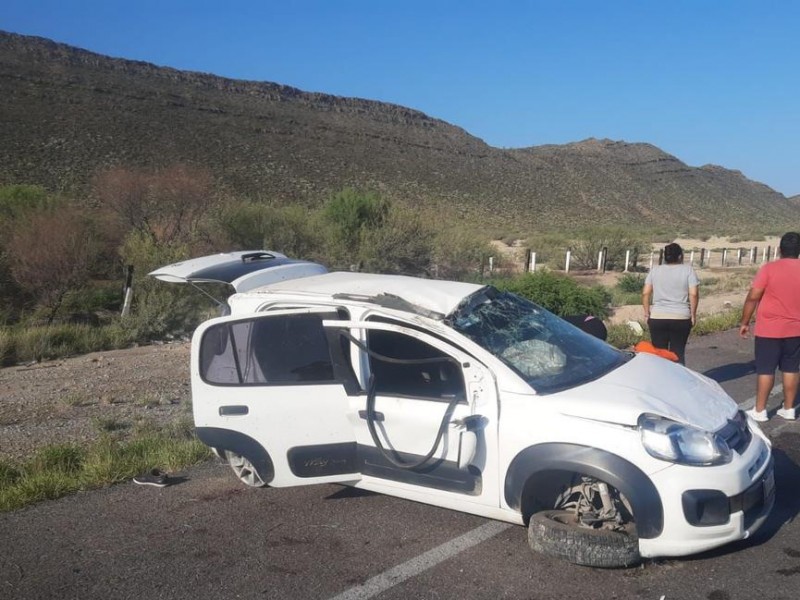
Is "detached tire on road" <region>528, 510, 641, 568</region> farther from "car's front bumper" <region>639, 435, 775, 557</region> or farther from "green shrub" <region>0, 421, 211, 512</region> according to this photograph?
"green shrub" <region>0, 421, 211, 512</region>

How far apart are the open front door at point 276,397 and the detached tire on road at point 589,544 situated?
50.3 inches

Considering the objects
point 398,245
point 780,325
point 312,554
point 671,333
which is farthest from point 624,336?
point 398,245

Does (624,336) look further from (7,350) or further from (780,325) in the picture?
(7,350)

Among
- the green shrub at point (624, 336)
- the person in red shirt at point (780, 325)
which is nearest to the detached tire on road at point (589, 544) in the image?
the person in red shirt at point (780, 325)

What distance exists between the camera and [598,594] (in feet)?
12.6

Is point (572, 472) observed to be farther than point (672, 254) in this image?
No

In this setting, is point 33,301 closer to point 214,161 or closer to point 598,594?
point 598,594

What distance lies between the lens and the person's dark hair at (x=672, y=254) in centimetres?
769

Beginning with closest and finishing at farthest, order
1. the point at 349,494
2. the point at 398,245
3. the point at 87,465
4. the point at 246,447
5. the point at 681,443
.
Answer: the point at 681,443 < the point at 246,447 < the point at 349,494 < the point at 87,465 < the point at 398,245

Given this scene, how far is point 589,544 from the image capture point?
Result: 4031 millimetres

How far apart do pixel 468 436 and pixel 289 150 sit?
50901 mm

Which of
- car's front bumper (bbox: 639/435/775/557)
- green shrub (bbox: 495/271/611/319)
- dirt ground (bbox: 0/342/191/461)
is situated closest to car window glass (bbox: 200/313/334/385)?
car's front bumper (bbox: 639/435/775/557)

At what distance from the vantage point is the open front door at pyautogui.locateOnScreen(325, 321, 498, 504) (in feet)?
14.3

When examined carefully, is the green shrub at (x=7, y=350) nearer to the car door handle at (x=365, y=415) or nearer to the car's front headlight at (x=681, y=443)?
the car door handle at (x=365, y=415)
